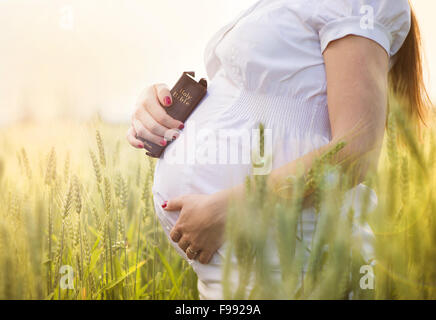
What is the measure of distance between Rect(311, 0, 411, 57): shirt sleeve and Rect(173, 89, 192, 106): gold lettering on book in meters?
0.40

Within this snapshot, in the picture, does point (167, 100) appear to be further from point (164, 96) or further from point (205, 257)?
point (205, 257)

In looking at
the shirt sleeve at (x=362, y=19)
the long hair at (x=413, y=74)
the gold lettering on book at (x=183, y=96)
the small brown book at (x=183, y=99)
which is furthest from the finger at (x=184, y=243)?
the long hair at (x=413, y=74)

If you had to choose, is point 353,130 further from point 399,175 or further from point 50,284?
point 50,284

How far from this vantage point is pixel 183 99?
1061 mm

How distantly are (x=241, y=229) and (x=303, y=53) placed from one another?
23.3 inches

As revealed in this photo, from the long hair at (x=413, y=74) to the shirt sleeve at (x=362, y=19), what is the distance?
0.20 metres

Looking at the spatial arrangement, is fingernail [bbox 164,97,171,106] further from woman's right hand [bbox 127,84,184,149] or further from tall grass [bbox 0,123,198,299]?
tall grass [bbox 0,123,198,299]

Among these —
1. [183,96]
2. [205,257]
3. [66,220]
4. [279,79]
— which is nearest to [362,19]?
[279,79]

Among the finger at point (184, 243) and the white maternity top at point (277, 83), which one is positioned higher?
the white maternity top at point (277, 83)

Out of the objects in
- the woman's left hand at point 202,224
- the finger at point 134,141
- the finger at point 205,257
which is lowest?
the finger at point 205,257

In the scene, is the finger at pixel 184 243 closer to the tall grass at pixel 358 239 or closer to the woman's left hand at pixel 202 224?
the woman's left hand at pixel 202 224

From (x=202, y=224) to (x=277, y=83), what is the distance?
38 centimetres

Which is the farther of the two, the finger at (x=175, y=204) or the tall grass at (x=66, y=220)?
the finger at (x=175, y=204)

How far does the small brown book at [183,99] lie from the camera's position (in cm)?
105
